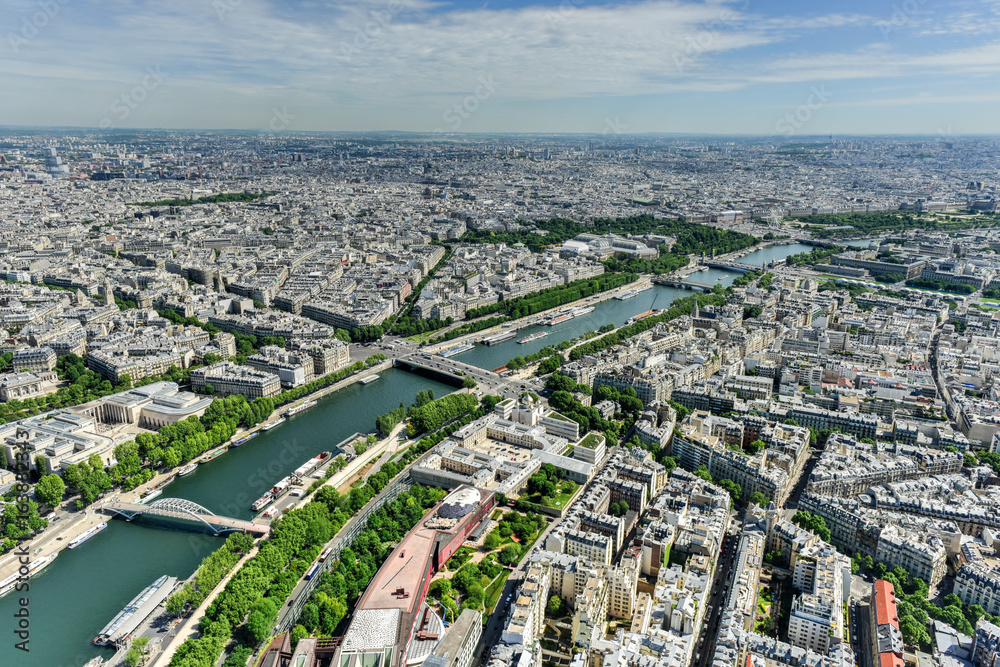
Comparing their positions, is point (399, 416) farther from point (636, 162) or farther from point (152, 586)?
point (636, 162)

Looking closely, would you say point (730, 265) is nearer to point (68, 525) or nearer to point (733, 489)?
point (733, 489)

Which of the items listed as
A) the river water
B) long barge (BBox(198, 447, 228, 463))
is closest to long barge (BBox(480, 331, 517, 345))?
the river water

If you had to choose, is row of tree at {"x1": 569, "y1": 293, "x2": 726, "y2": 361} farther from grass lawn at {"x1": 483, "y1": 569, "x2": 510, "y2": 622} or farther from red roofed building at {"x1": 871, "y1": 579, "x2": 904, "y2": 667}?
red roofed building at {"x1": 871, "y1": 579, "x2": 904, "y2": 667}

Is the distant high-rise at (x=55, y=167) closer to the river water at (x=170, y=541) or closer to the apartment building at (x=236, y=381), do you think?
the apartment building at (x=236, y=381)

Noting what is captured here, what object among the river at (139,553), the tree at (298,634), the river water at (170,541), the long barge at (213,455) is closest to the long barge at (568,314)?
the river water at (170,541)

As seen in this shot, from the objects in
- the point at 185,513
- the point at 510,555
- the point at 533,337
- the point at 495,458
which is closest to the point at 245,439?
the point at 185,513

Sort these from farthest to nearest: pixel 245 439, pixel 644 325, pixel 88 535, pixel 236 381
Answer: pixel 644 325, pixel 236 381, pixel 245 439, pixel 88 535

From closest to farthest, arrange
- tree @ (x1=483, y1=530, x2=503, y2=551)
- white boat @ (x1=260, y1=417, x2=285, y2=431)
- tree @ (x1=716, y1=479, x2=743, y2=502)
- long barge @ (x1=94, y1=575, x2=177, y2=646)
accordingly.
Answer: long barge @ (x1=94, y1=575, x2=177, y2=646) → tree @ (x1=483, y1=530, x2=503, y2=551) → tree @ (x1=716, y1=479, x2=743, y2=502) → white boat @ (x1=260, y1=417, x2=285, y2=431)
